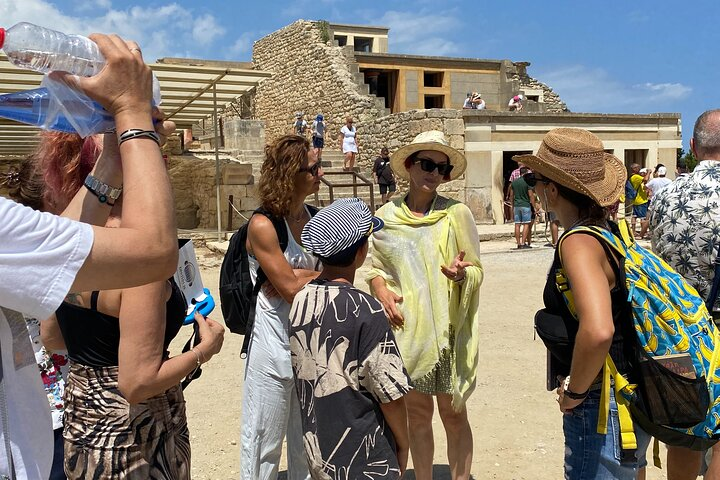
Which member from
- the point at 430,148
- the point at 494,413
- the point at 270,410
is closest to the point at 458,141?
the point at 494,413

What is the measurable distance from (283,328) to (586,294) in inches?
57.0

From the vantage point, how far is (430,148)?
325 cm

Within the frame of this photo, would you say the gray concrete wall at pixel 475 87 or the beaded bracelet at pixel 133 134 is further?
the gray concrete wall at pixel 475 87

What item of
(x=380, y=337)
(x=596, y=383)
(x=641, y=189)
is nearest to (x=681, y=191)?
(x=596, y=383)

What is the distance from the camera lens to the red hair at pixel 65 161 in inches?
72.8

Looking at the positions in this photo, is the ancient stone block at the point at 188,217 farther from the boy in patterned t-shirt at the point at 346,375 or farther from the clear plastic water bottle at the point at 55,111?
the clear plastic water bottle at the point at 55,111

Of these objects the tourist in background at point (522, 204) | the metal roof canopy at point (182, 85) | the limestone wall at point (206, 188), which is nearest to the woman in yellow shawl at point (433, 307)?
the metal roof canopy at point (182, 85)

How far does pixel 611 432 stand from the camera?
201cm

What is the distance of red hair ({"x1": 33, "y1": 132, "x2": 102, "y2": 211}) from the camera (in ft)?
6.07

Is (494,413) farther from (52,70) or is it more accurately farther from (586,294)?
(52,70)

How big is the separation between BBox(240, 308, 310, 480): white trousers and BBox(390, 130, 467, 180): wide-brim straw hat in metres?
1.16

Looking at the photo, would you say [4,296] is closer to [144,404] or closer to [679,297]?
[144,404]

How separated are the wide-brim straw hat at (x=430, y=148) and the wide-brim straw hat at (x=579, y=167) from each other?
1.03 metres

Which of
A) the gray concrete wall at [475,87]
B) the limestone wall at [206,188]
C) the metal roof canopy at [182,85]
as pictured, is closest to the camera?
the metal roof canopy at [182,85]
